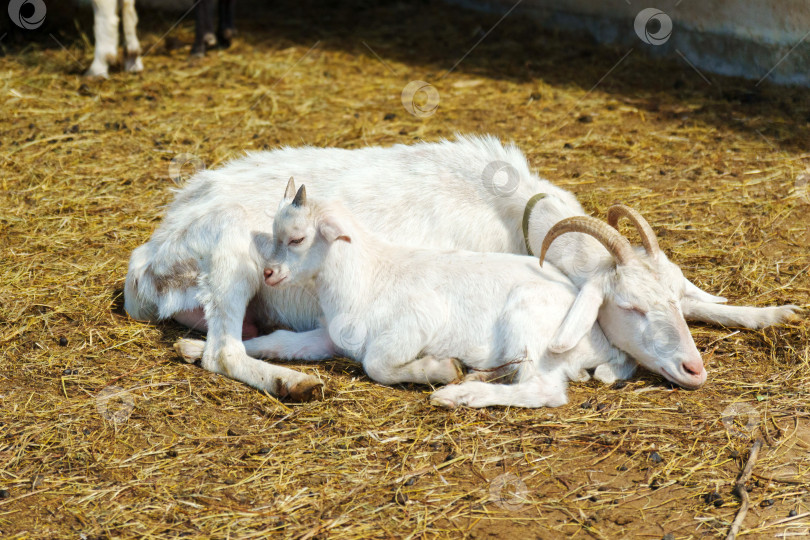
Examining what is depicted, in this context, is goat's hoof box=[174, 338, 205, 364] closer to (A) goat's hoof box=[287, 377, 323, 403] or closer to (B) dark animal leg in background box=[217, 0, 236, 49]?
(A) goat's hoof box=[287, 377, 323, 403]

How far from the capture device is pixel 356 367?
4184 mm

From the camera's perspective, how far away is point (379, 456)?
3.51 metres

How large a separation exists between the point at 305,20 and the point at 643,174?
541cm

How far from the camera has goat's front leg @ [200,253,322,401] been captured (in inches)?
155

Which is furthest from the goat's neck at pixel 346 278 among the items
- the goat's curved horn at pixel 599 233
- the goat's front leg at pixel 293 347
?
the goat's curved horn at pixel 599 233

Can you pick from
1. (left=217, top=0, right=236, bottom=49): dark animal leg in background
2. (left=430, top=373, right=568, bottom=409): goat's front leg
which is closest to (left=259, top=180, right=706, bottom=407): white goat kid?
(left=430, top=373, right=568, bottom=409): goat's front leg

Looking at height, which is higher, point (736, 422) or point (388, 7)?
point (388, 7)

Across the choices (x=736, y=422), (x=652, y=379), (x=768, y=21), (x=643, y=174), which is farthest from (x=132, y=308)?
(x=768, y=21)

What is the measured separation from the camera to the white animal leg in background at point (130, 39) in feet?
27.2

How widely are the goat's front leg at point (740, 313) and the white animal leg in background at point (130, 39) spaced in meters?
5.87

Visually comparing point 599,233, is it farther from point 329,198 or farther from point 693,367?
point 329,198

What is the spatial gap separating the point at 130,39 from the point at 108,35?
0.66 feet

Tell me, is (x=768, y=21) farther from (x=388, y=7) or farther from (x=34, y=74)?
(x=34, y=74)

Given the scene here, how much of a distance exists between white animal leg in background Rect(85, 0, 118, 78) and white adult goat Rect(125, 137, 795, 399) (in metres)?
3.95
